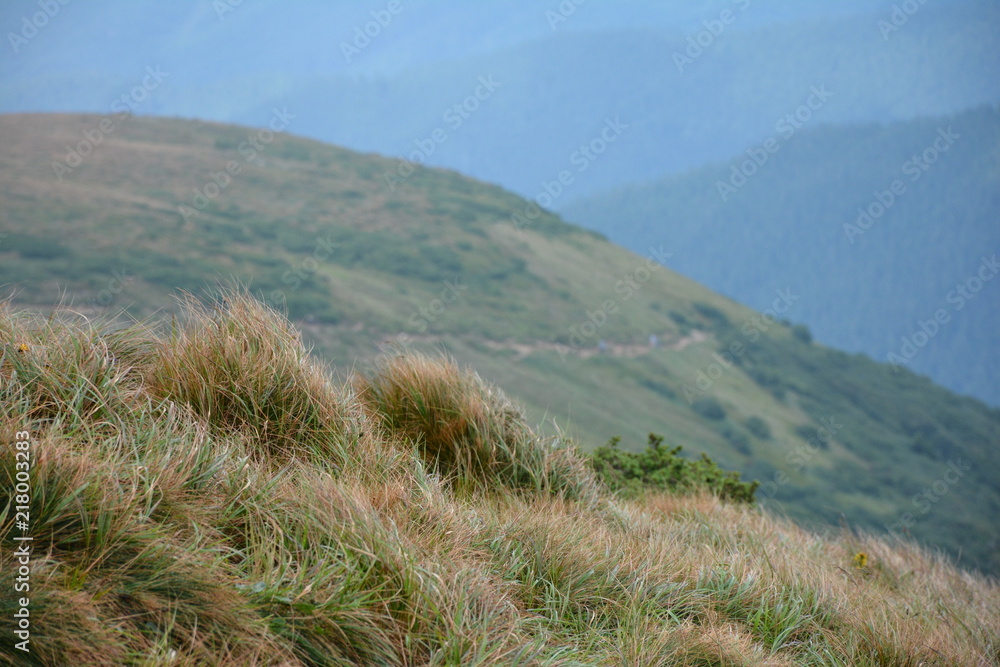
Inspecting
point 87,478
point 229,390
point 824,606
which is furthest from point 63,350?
point 824,606

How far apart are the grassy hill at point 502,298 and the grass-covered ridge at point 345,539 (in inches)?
1430

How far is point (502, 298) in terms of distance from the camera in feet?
242

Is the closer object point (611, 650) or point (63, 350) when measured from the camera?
point (611, 650)

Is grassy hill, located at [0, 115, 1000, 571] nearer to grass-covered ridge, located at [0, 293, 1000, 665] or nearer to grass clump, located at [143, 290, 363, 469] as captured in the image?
grass clump, located at [143, 290, 363, 469]

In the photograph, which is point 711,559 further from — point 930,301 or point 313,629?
point 930,301

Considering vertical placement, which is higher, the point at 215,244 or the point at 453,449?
the point at 453,449

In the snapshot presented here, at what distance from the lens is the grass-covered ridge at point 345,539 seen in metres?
2.61

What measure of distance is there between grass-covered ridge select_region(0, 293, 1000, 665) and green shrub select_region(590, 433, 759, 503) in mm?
1560

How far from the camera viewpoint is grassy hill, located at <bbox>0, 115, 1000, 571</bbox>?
5497 centimetres

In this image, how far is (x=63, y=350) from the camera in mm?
3775

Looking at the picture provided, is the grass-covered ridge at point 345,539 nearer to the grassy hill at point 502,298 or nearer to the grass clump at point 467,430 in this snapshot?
the grass clump at point 467,430

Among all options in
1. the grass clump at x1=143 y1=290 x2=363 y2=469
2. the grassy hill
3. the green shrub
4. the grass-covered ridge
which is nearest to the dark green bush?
the grassy hill

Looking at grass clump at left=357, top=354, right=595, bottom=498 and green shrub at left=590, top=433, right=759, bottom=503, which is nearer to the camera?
grass clump at left=357, top=354, right=595, bottom=498

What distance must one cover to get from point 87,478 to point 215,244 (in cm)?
6700
